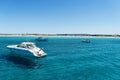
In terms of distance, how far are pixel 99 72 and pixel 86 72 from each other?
2.02 metres

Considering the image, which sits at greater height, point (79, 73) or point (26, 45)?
point (26, 45)

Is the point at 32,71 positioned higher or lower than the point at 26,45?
lower

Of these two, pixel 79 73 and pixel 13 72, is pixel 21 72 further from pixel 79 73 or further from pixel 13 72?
pixel 79 73

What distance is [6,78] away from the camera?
80.0ft

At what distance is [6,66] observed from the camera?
31.9 metres

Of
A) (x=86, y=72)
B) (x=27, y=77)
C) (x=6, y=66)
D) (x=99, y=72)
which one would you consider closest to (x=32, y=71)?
(x=27, y=77)

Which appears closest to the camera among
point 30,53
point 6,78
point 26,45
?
point 6,78

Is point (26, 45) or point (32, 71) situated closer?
point (32, 71)

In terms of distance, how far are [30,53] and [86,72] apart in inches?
593

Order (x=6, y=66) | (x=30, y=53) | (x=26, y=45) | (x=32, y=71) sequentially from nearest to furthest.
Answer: (x=32, y=71) < (x=6, y=66) < (x=30, y=53) < (x=26, y=45)

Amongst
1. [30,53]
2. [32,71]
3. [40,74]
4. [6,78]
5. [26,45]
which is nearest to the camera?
[6,78]

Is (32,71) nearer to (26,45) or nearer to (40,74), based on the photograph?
(40,74)

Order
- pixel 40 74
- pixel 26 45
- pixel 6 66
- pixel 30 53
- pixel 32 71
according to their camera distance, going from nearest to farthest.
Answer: pixel 40 74 < pixel 32 71 < pixel 6 66 < pixel 30 53 < pixel 26 45

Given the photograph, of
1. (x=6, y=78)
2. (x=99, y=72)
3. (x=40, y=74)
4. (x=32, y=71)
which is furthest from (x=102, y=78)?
(x=6, y=78)
